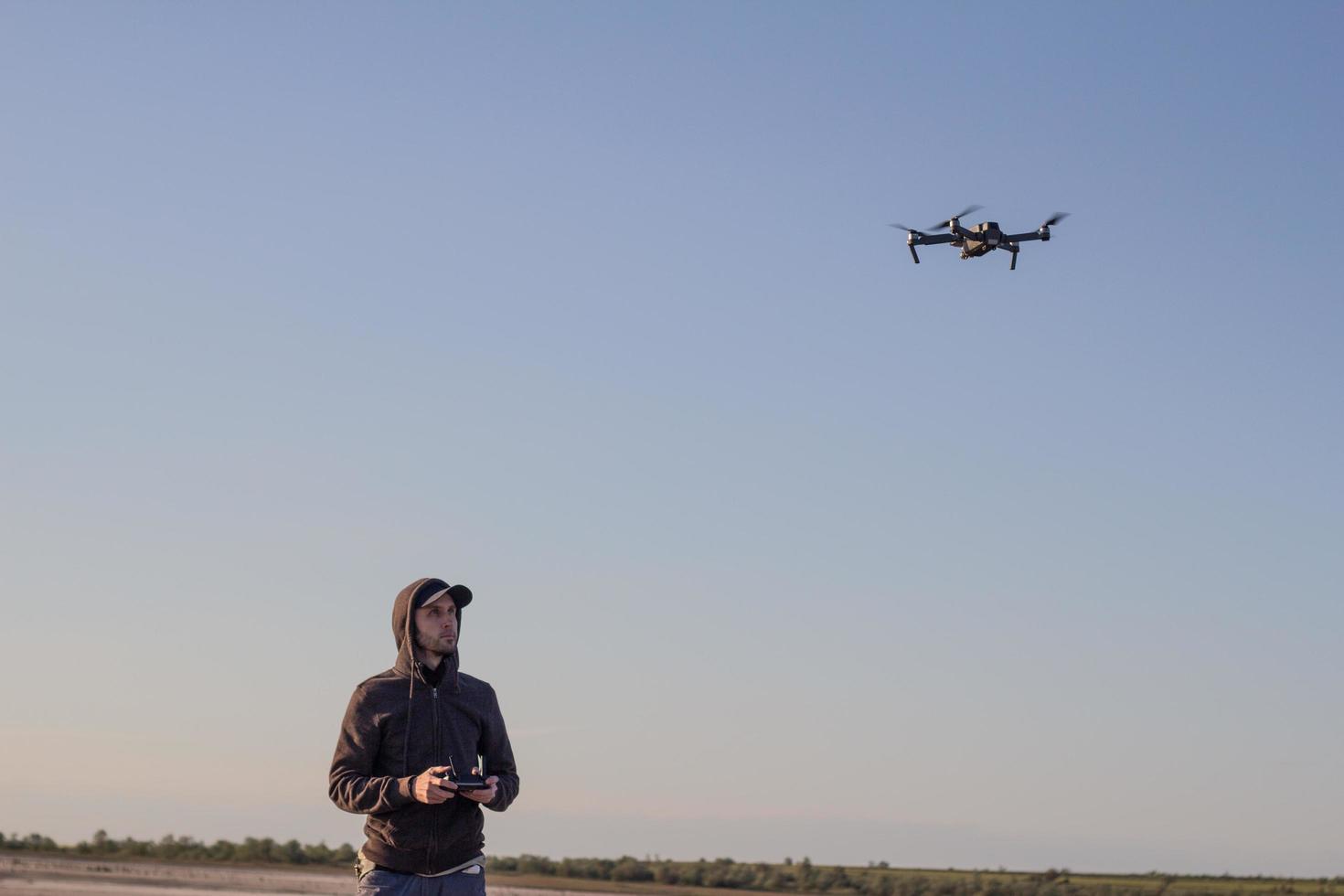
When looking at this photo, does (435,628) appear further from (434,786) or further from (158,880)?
(158,880)

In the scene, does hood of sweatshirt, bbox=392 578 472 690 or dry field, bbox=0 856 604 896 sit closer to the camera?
hood of sweatshirt, bbox=392 578 472 690

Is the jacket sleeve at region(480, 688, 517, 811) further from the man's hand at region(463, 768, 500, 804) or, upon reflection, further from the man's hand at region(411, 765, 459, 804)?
the man's hand at region(411, 765, 459, 804)

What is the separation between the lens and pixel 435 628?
860cm

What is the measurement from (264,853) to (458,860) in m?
31.5

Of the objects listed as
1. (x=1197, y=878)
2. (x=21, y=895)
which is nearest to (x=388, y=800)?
(x=21, y=895)

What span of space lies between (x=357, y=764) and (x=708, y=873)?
39.3 metres

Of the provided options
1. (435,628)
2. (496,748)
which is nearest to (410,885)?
(496,748)

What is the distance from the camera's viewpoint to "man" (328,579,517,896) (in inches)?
328

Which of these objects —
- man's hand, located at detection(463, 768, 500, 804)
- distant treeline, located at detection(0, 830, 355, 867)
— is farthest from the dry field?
man's hand, located at detection(463, 768, 500, 804)

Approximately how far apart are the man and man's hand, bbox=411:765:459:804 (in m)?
0.01

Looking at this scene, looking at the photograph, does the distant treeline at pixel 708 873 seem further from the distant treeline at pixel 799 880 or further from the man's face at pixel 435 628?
the man's face at pixel 435 628

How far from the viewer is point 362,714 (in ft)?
27.8

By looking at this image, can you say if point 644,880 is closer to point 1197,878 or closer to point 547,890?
point 547,890

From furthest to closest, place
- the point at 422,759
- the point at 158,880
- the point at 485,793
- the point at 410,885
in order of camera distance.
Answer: the point at 158,880, the point at 422,759, the point at 410,885, the point at 485,793
